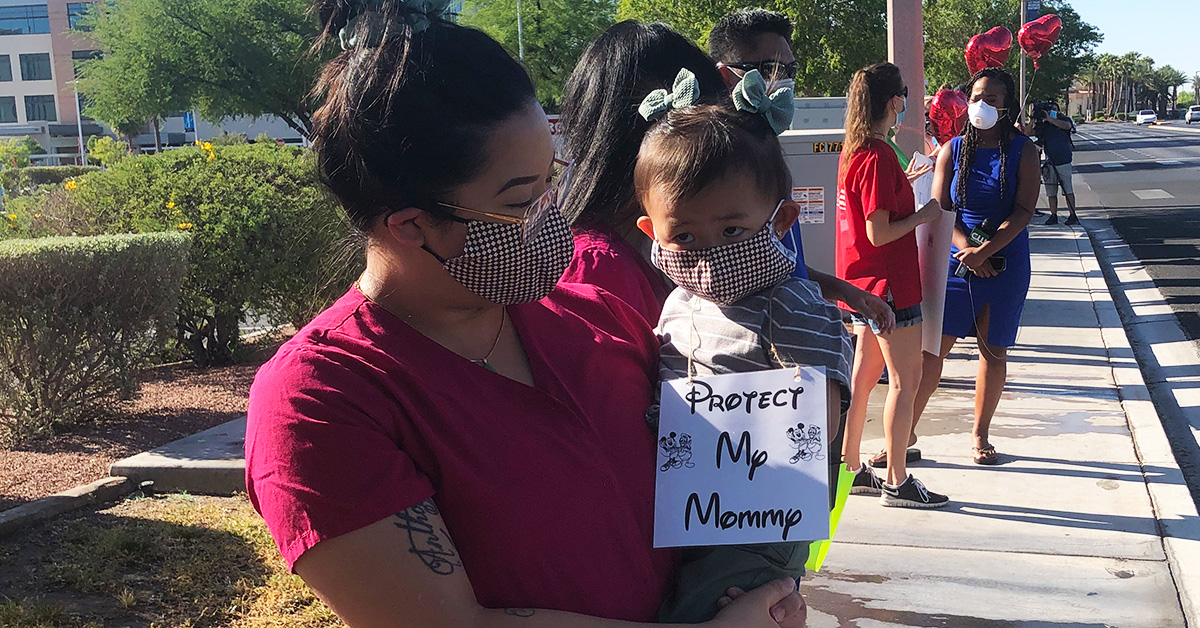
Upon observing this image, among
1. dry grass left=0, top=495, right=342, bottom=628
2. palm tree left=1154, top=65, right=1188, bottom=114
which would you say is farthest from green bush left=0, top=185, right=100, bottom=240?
palm tree left=1154, top=65, right=1188, bottom=114

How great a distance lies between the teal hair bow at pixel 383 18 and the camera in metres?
1.67

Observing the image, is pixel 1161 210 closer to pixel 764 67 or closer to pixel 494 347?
pixel 764 67

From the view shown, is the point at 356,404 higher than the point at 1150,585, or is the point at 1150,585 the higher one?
the point at 356,404

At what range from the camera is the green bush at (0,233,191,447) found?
610 centimetres

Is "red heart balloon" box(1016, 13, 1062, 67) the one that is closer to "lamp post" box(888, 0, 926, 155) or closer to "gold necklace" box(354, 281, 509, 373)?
"lamp post" box(888, 0, 926, 155)

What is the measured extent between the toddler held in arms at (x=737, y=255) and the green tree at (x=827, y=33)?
16.5 meters

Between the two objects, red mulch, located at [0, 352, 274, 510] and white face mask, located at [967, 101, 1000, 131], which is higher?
white face mask, located at [967, 101, 1000, 131]

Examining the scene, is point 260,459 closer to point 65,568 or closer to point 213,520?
point 65,568

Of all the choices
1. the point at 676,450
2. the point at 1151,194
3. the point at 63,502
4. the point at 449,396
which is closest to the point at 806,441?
the point at 676,450

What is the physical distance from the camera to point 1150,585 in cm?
418

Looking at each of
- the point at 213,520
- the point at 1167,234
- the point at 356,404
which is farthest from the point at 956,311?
the point at 1167,234

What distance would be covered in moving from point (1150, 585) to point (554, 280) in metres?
3.50

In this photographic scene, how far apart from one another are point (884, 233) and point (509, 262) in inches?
134

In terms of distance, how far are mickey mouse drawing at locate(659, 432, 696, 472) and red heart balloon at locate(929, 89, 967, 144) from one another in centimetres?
602
